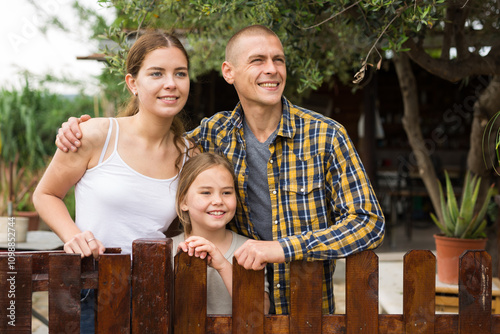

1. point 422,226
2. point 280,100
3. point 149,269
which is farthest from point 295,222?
point 422,226

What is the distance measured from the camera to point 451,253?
3.43 m

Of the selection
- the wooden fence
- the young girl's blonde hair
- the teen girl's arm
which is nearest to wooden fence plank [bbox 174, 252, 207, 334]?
the wooden fence

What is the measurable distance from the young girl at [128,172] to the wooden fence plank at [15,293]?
15.5 inches

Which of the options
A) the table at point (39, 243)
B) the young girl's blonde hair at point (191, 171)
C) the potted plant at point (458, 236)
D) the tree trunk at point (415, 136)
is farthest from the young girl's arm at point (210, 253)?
the tree trunk at point (415, 136)

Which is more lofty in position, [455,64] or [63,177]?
[455,64]

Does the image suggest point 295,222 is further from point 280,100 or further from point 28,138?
point 28,138

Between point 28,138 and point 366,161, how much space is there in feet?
18.3

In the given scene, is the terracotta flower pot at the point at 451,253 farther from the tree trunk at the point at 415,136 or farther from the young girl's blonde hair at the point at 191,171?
the young girl's blonde hair at the point at 191,171

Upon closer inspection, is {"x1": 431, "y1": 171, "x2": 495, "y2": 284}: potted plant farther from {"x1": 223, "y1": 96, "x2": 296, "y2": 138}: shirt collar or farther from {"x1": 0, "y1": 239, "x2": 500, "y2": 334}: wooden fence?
{"x1": 0, "y1": 239, "x2": 500, "y2": 334}: wooden fence

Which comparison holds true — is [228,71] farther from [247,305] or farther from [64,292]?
[64,292]

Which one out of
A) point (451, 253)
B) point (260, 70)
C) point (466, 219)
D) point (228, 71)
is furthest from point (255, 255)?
point (466, 219)

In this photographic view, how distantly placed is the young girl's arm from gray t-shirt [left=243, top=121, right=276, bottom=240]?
1.06 ft

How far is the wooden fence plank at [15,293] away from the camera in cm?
142

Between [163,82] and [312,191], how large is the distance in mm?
691
